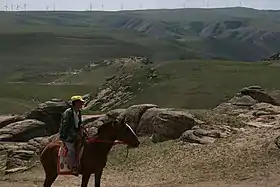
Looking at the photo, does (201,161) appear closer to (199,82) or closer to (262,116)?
(262,116)

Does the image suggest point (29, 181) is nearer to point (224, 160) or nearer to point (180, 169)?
point (180, 169)

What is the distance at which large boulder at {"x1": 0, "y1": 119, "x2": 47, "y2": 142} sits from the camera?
39281 mm

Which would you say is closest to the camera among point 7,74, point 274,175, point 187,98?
point 274,175

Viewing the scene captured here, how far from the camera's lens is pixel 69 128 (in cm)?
1778

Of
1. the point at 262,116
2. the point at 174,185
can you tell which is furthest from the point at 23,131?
the point at 174,185

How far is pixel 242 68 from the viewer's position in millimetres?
76562

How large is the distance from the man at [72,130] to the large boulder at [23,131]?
2162 cm

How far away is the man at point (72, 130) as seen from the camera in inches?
695

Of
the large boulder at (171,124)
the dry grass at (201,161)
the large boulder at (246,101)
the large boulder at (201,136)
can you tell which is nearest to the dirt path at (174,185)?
the dry grass at (201,161)

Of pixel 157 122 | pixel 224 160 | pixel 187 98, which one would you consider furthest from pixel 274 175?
pixel 187 98

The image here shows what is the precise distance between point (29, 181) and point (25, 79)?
12461cm

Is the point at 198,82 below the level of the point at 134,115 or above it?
below

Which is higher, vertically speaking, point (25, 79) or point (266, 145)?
point (266, 145)

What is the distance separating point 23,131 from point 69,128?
74.8ft
